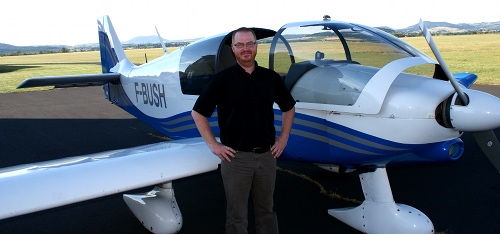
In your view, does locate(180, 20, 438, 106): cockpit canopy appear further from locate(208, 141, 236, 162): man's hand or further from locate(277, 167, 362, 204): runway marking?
locate(277, 167, 362, 204): runway marking

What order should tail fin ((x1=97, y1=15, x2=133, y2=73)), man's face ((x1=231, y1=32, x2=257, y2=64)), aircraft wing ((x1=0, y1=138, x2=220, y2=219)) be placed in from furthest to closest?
tail fin ((x1=97, y1=15, x2=133, y2=73)) < aircraft wing ((x1=0, y1=138, x2=220, y2=219)) < man's face ((x1=231, y1=32, x2=257, y2=64))

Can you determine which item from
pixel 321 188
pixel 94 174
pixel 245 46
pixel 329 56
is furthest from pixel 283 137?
pixel 321 188

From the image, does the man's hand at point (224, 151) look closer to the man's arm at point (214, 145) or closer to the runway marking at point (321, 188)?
the man's arm at point (214, 145)

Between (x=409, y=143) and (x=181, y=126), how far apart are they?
2.75 meters

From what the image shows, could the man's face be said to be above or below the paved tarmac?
above

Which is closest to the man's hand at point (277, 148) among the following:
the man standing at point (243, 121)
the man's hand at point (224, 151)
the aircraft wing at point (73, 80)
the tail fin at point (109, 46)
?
the man standing at point (243, 121)

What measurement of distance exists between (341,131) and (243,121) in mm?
1062

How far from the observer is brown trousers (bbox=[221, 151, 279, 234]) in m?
2.92

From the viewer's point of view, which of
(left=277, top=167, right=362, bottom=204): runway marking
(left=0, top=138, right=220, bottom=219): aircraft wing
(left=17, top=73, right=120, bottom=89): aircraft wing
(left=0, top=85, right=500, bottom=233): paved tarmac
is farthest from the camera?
(left=17, top=73, right=120, bottom=89): aircraft wing

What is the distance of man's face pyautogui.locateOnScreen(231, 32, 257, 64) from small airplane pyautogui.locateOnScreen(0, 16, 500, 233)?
3.42 ft

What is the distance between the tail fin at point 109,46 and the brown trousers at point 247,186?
5.34 meters

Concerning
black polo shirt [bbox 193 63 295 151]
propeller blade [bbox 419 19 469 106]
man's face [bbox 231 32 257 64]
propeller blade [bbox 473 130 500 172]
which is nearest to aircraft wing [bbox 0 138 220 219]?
black polo shirt [bbox 193 63 295 151]

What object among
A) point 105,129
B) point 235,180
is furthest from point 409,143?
point 105,129

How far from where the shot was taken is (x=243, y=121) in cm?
284
